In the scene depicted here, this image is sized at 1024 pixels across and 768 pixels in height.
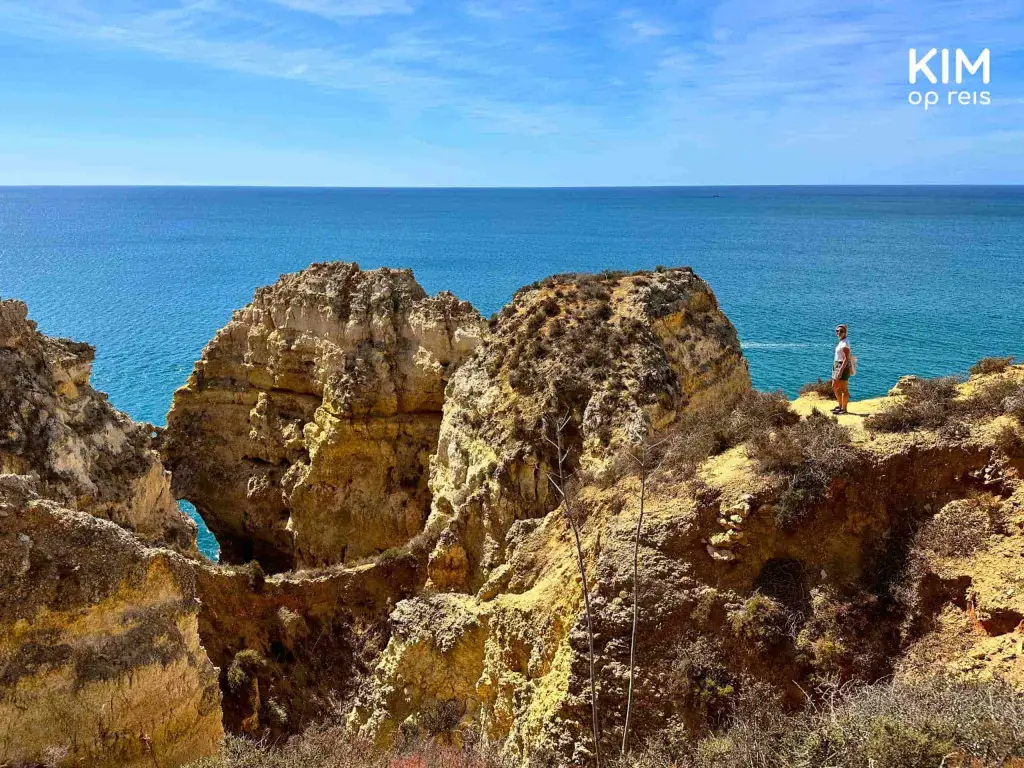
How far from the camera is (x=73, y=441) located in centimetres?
2211

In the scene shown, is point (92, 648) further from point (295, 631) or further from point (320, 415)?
point (320, 415)


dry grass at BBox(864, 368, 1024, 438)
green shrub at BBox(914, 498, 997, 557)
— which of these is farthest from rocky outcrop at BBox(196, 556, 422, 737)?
green shrub at BBox(914, 498, 997, 557)

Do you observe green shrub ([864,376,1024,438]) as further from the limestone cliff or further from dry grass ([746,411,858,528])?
dry grass ([746,411,858,528])

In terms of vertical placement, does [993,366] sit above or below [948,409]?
A: above

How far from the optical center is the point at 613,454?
18.6 meters

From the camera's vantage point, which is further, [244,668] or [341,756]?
[244,668]

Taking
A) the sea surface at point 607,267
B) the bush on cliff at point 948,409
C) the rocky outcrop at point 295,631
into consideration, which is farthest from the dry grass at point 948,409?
the sea surface at point 607,267

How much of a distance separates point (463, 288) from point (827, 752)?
9195cm

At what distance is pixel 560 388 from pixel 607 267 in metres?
101

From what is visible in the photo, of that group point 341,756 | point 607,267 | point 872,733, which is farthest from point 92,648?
point 607,267

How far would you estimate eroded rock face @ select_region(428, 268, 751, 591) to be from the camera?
65.3 feet

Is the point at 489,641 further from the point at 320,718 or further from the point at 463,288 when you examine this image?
the point at 463,288

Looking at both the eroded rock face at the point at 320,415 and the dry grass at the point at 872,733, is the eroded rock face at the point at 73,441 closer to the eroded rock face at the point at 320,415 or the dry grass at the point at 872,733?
the eroded rock face at the point at 320,415

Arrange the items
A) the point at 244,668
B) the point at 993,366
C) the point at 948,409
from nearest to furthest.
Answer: the point at 948,409, the point at 993,366, the point at 244,668
